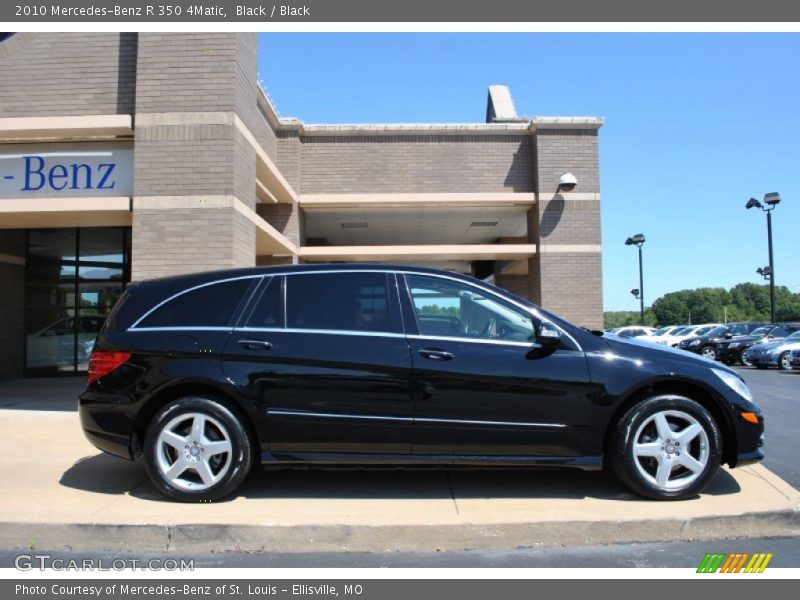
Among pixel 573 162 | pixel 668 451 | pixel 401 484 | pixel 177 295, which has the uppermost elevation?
pixel 573 162

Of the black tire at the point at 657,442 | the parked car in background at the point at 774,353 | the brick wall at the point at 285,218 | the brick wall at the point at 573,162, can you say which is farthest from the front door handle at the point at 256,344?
the parked car in background at the point at 774,353

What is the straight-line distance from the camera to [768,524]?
4.04 m

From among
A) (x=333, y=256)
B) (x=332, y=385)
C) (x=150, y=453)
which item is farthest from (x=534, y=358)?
(x=333, y=256)

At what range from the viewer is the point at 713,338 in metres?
23.0

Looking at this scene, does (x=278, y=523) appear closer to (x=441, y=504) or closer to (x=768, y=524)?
(x=441, y=504)

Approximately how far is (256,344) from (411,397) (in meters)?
1.22

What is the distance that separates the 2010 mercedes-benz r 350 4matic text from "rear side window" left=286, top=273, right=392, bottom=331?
14 mm

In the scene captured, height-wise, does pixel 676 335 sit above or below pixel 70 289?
below

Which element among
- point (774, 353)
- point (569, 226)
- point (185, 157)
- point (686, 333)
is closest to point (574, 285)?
point (569, 226)

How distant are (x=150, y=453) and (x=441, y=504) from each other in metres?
2.16

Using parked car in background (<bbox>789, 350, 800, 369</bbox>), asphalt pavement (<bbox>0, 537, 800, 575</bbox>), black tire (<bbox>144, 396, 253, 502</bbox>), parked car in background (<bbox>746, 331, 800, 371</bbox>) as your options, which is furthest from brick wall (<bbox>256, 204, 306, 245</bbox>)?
parked car in background (<bbox>746, 331, 800, 371</bbox>)

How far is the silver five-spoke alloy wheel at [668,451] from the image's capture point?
14.1ft

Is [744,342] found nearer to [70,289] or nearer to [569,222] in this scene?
[569,222]

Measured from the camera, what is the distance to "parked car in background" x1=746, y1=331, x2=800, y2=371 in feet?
58.7
